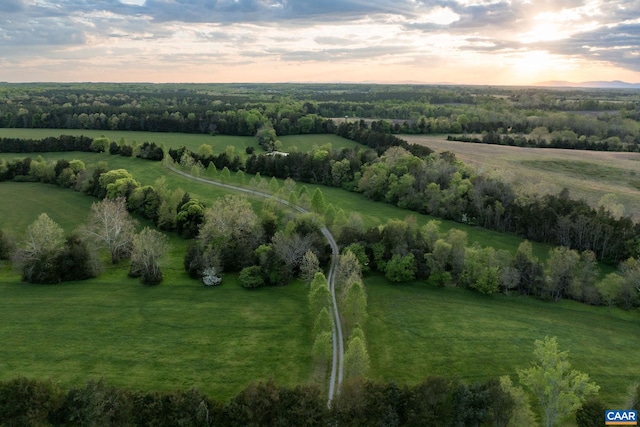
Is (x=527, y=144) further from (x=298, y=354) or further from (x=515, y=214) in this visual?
(x=298, y=354)

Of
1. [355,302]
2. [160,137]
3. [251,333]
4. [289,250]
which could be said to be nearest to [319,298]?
[355,302]

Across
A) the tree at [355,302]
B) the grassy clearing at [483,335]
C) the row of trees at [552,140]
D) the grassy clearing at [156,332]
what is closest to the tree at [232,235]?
the grassy clearing at [156,332]

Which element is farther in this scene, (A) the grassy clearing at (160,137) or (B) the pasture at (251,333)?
(A) the grassy clearing at (160,137)

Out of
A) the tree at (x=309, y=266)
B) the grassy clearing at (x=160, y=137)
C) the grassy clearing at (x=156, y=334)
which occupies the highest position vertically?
the grassy clearing at (x=160, y=137)

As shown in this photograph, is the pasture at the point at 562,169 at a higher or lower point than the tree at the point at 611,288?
higher

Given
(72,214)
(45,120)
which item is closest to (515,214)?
(72,214)

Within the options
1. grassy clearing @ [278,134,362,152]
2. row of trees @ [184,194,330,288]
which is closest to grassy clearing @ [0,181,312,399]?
row of trees @ [184,194,330,288]

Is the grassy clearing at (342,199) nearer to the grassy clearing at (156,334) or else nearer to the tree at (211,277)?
the tree at (211,277)

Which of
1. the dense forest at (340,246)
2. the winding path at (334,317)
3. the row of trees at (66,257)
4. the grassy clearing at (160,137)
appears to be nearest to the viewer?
the dense forest at (340,246)
